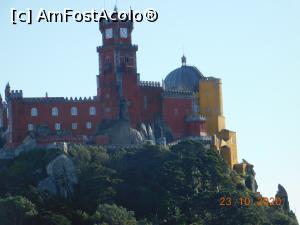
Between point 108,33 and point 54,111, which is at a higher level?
point 108,33

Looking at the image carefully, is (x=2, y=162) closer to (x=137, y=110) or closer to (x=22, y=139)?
(x=22, y=139)

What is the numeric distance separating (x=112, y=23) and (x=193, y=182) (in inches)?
884

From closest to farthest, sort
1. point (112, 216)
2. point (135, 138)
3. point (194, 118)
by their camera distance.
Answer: point (112, 216) < point (135, 138) < point (194, 118)

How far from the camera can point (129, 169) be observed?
152m

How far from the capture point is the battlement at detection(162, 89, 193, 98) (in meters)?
165

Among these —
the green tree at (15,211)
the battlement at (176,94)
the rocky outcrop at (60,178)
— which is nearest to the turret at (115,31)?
the battlement at (176,94)

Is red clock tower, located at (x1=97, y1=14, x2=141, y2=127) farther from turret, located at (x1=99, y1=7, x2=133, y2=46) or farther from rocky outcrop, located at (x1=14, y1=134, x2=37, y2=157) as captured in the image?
rocky outcrop, located at (x1=14, y1=134, x2=37, y2=157)

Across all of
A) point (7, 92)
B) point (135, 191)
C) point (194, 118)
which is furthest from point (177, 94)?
point (135, 191)

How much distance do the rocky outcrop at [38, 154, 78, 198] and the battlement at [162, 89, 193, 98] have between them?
18907mm

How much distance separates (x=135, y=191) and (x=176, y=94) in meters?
21.0

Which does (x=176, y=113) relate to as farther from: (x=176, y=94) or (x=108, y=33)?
(x=108, y=33)

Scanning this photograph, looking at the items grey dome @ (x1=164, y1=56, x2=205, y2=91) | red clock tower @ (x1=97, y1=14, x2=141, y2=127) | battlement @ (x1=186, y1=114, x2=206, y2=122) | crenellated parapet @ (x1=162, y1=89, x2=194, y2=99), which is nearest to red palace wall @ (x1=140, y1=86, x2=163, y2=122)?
crenellated parapet @ (x1=162, y1=89, x2=194, y2=99)

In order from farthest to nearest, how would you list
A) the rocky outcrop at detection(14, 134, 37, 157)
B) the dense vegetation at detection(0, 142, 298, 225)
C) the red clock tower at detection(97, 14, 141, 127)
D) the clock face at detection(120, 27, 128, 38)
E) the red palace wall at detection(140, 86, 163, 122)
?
the red palace wall at detection(140, 86, 163, 122)
the clock face at detection(120, 27, 128, 38)
the red clock tower at detection(97, 14, 141, 127)
the rocky outcrop at detection(14, 134, 37, 157)
the dense vegetation at detection(0, 142, 298, 225)

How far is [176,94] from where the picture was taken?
165500 millimetres
